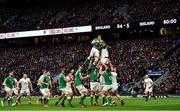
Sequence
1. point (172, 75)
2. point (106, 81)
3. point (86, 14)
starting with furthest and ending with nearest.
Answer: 1. point (86, 14)
2. point (172, 75)
3. point (106, 81)

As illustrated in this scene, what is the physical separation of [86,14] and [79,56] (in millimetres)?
7784

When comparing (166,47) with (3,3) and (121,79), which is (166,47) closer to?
(121,79)

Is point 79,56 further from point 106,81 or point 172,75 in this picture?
point 106,81

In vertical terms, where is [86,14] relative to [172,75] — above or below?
above

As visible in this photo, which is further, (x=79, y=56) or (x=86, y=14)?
(x=86, y=14)

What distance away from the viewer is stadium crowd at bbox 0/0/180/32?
62344mm

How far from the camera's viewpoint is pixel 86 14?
229 feet

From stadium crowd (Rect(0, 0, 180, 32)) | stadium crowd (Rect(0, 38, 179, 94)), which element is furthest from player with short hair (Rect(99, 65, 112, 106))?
stadium crowd (Rect(0, 0, 180, 32))

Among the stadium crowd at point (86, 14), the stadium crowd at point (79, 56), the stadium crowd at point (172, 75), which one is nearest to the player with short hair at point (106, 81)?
the stadium crowd at point (172, 75)

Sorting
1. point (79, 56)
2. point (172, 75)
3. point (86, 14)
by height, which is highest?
point (86, 14)

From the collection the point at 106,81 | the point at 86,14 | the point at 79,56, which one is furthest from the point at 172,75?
the point at 86,14

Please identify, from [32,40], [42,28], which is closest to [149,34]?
[42,28]

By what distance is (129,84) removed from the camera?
5397cm

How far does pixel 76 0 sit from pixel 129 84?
83.7 ft
